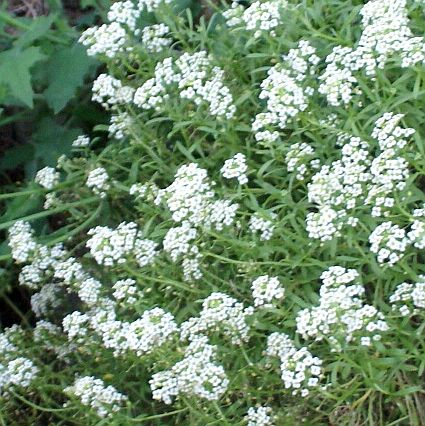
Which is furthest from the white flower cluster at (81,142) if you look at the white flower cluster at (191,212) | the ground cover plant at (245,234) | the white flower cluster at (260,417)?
the white flower cluster at (260,417)

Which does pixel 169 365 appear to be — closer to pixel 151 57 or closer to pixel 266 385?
pixel 266 385

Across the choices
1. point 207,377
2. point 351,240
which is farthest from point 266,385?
point 351,240

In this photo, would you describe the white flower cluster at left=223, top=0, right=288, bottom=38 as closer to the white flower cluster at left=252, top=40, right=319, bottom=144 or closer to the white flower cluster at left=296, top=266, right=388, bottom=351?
the white flower cluster at left=252, top=40, right=319, bottom=144

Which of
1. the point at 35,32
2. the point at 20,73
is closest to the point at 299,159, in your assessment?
the point at 20,73

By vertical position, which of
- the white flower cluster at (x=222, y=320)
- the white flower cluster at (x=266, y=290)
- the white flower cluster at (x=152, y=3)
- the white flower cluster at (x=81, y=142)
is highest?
the white flower cluster at (x=152, y=3)

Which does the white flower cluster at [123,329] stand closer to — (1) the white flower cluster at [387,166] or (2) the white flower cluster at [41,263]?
(2) the white flower cluster at [41,263]

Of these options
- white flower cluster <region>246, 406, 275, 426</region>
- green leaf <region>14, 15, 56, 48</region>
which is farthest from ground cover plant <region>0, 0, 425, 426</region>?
green leaf <region>14, 15, 56, 48</region>

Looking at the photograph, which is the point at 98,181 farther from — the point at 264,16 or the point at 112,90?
the point at 264,16
